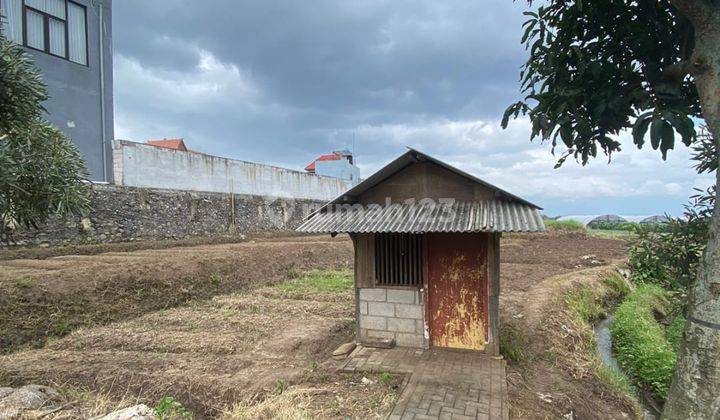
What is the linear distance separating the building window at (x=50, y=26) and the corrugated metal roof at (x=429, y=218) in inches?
453

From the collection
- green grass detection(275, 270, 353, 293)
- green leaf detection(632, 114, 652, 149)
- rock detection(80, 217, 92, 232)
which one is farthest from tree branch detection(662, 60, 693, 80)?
rock detection(80, 217, 92, 232)

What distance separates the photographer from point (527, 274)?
47.5 ft

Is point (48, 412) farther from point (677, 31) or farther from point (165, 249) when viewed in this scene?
point (165, 249)

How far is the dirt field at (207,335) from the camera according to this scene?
5.19m

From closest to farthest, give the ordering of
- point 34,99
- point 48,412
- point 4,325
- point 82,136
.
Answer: point 48,412 → point 34,99 → point 4,325 → point 82,136

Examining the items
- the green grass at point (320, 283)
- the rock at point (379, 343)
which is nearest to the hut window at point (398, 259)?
the rock at point (379, 343)

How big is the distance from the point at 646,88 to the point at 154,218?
15501 mm

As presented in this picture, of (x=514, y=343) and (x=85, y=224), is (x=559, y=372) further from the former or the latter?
(x=85, y=224)

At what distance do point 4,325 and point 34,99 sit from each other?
14.8 feet

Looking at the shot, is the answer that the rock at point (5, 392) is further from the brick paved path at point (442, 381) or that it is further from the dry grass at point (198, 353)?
the brick paved path at point (442, 381)

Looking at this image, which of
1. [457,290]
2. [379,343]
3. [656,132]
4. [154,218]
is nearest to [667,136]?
[656,132]

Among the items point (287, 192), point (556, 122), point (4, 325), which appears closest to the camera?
point (556, 122)

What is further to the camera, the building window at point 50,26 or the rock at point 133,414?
the building window at point 50,26

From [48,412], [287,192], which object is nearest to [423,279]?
[48,412]
